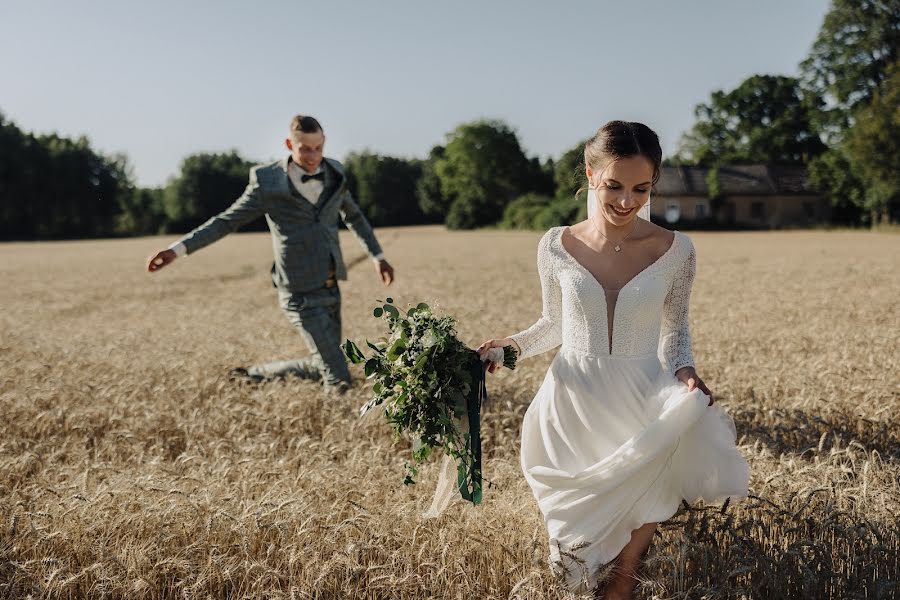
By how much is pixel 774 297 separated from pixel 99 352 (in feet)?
38.1

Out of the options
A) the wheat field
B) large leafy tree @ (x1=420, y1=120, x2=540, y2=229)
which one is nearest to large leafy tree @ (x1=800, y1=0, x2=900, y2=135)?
large leafy tree @ (x1=420, y1=120, x2=540, y2=229)

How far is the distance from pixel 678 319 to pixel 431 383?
1144 mm

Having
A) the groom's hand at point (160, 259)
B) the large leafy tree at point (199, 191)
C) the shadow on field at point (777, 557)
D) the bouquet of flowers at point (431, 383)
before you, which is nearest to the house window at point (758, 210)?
the large leafy tree at point (199, 191)

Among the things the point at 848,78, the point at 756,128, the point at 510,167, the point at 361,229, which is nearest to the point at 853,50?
the point at 848,78

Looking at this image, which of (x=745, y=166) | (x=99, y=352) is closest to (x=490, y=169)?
(x=745, y=166)

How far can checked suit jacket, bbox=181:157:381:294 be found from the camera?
20.2 feet

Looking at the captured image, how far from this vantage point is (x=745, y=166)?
2682 inches

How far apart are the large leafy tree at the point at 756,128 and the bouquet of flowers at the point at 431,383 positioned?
7659 centimetres

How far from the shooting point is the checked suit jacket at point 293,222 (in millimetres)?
6168

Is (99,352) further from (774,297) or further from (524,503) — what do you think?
(774,297)

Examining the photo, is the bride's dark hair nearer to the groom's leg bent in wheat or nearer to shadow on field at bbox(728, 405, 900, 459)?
shadow on field at bbox(728, 405, 900, 459)

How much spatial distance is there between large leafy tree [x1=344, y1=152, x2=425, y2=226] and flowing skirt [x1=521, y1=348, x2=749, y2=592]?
8716cm

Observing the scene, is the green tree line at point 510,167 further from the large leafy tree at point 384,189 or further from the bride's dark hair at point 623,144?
the bride's dark hair at point 623,144

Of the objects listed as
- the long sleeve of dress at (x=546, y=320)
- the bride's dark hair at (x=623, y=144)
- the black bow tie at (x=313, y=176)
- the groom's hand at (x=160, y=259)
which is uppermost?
the black bow tie at (x=313, y=176)
